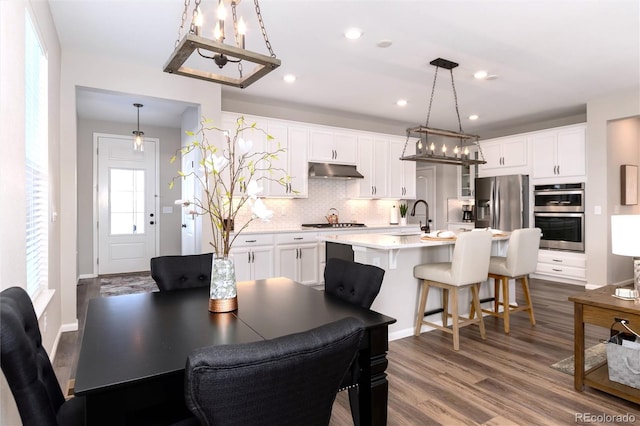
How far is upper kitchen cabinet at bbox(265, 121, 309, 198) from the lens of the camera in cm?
530

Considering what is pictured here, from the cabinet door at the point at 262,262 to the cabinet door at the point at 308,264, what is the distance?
451 mm

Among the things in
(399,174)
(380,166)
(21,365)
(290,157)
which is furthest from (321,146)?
(21,365)

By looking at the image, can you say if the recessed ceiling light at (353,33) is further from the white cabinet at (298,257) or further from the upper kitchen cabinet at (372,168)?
the upper kitchen cabinet at (372,168)

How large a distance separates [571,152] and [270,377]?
→ 634 cm

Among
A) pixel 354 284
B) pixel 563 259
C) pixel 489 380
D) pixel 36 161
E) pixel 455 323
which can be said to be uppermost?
pixel 36 161

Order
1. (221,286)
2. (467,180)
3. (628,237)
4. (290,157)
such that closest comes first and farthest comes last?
(221,286), (628,237), (290,157), (467,180)

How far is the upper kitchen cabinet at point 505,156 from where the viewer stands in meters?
6.27

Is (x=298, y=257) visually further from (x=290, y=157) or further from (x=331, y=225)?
(x=290, y=157)

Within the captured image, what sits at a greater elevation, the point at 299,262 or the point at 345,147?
the point at 345,147

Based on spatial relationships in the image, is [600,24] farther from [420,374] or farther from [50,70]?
[50,70]

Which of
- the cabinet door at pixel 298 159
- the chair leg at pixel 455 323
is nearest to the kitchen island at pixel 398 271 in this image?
the chair leg at pixel 455 323

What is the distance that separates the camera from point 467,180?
24.2ft

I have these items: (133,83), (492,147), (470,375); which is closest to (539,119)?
(492,147)

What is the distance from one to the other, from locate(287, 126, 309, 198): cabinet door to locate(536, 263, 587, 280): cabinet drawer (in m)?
4.04
